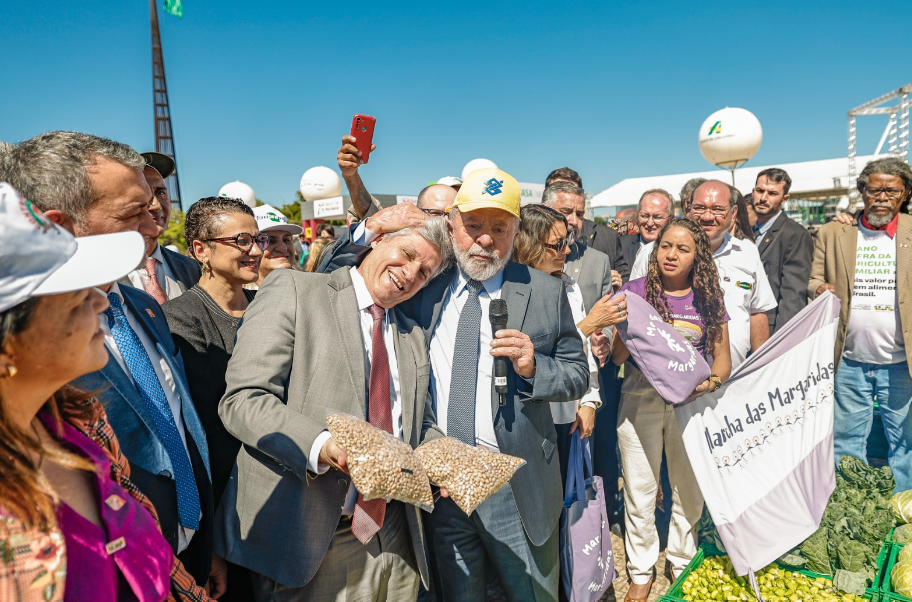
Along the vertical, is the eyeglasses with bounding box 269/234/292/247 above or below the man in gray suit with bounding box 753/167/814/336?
above

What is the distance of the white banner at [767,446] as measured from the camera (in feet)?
10.1

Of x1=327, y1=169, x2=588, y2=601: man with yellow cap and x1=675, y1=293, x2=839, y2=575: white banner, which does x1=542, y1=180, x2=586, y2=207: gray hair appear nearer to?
x1=675, y1=293, x2=839, y2=575: white banner

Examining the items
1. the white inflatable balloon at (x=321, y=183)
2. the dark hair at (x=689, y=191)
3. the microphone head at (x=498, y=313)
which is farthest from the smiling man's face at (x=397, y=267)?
the white inflatable balloon at (x=321, y=183)

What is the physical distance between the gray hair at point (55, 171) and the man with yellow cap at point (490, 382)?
1000 mm

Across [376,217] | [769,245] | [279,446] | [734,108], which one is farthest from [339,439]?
[734,108]

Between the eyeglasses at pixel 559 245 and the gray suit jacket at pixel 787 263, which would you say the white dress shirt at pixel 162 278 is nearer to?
the eyeglasses at pixel 559 245

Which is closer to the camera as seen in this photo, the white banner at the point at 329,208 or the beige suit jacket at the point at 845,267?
the beige suit jacket at the point at 845,267

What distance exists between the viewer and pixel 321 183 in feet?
59.6

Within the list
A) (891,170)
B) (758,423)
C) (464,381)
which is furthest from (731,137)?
(464,381)

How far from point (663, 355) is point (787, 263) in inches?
117

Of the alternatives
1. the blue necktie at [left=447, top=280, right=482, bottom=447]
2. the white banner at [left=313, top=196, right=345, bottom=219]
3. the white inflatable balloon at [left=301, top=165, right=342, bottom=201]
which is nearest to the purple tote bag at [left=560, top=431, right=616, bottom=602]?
the blue necktie at [left=447, top=280, right=482, bottom=447]

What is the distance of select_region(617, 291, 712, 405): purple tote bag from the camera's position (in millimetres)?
2996

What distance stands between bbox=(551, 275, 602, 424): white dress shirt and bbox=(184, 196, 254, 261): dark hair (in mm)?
1786

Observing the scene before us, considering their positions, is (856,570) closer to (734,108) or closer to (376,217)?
(376,217)
